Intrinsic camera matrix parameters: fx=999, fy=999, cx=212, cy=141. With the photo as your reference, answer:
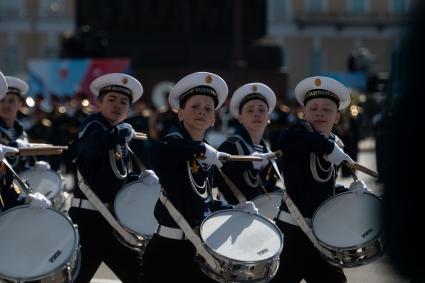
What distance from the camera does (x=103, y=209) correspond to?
6.45 metres

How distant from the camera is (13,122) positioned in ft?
28.9

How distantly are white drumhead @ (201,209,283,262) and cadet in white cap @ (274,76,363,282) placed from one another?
0.57 meters

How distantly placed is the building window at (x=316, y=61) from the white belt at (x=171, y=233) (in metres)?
54.3

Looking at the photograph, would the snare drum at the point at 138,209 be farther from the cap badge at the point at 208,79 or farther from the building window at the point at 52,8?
the building window at the point at 52,8

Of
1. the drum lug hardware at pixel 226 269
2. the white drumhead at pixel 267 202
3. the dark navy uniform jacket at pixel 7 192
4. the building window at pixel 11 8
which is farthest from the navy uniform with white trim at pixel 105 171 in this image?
the building window at pixel 11 8

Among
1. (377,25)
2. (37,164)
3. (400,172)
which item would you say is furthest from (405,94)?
(377,25)

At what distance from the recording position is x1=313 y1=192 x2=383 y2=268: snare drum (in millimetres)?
5449

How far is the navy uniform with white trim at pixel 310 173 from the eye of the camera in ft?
19.1

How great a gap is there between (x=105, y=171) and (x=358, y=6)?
A: 183 feet

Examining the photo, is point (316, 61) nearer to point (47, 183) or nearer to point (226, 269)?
point (47, 183)

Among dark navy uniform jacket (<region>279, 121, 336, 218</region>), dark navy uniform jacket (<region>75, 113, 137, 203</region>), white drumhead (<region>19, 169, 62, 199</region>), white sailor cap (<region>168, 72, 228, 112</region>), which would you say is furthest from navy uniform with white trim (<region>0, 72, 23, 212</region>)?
white drumhead (<region>19, 169, 62, 199</region>)

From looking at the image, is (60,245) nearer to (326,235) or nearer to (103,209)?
(103,209)

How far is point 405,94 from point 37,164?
6.03 m

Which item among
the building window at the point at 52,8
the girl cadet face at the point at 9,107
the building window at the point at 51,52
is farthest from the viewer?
the building window at the point at 52,8
